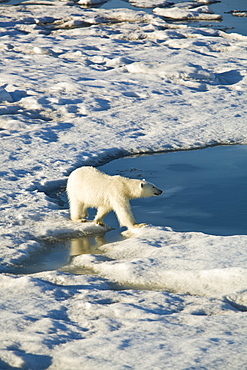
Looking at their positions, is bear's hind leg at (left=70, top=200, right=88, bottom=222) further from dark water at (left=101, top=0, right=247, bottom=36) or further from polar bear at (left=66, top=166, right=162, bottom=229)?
dark water at (left=101, top=0, right=247, bottom=36)

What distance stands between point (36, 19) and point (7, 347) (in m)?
22.8

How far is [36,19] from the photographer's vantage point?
2411 cm

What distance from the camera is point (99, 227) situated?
6.73 m

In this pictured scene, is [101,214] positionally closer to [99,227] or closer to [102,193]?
[99,227]

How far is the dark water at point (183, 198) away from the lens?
6109mm

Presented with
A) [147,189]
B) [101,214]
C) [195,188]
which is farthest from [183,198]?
[101,214]

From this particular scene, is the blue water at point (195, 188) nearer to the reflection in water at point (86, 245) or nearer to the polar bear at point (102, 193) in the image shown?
the polar bear at point (102, 193)

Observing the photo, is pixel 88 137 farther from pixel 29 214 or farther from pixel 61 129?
pixel 29 214

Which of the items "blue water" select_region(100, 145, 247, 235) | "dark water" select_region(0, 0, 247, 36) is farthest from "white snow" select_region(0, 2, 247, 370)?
"dark water" select_region(0, 0, 247, 36)

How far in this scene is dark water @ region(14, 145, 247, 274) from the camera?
6.11 meters

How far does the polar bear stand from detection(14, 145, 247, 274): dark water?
323 mm

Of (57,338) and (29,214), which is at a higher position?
(57,338)

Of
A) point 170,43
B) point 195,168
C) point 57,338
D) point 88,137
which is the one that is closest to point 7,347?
point 57,338

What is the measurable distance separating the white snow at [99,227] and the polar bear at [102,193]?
0.28 metres
